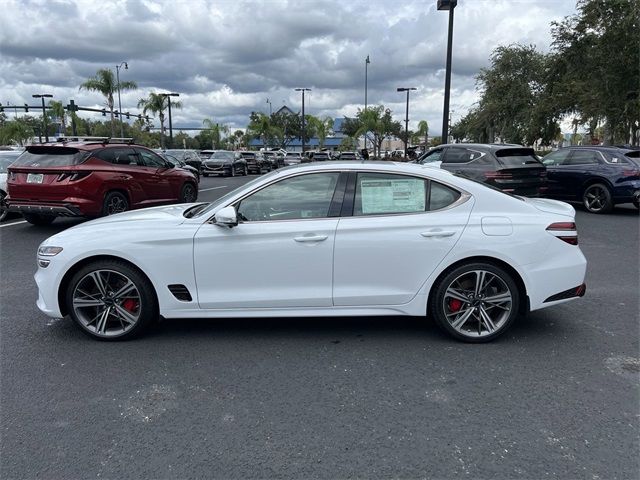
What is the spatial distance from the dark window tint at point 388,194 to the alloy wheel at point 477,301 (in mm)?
710

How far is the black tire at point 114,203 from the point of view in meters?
9.66

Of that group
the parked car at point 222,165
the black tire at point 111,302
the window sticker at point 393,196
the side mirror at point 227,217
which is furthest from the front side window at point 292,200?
the parked car at point 222,165

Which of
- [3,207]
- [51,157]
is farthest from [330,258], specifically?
[3,207]

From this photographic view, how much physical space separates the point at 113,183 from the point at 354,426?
27.1ft

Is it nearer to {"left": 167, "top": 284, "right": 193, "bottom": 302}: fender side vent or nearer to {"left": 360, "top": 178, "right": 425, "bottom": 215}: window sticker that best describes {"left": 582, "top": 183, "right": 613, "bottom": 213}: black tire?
{"left": 360, "top": 178, "right": 425, "bottom": 215}: window sticker

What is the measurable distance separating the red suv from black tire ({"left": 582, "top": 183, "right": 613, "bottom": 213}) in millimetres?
10446

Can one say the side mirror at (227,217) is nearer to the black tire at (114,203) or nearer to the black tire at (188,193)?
the black tire at (114,203)

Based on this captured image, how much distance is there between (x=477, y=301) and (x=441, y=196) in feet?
3.00

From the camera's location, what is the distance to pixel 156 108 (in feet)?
169

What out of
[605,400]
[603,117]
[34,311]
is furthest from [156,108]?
[605,400]

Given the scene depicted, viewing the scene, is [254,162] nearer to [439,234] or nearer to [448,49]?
[448,49]

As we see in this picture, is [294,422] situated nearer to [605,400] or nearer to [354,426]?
[354,426]

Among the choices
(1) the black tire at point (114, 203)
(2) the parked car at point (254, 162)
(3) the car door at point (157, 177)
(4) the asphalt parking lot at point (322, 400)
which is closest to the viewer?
(4) the asphalt parking lot at point (322, 400)

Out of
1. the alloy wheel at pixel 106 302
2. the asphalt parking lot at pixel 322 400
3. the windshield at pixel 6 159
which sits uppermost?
the windshield at pixel 6 159
